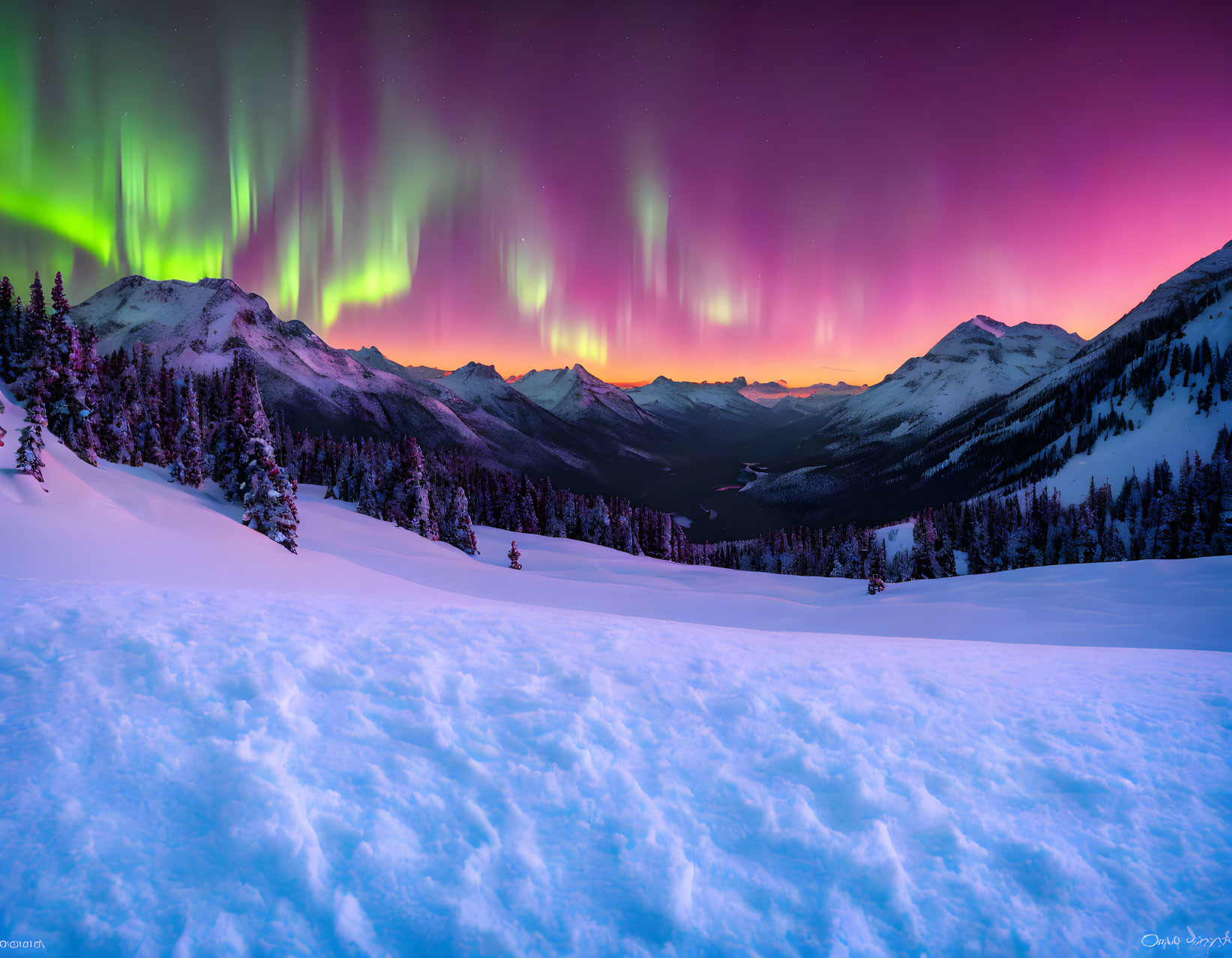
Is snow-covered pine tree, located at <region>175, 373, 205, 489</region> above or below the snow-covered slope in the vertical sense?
below

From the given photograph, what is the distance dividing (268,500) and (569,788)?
2721 cm

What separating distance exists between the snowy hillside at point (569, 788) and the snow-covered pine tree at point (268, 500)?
19752 millimetres

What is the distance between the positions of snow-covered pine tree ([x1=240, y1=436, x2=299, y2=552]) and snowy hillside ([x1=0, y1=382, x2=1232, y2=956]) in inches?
778

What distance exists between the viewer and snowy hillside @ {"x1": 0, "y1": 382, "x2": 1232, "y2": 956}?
2.99m

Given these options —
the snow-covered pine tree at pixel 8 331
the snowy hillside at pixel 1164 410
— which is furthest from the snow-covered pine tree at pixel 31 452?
the snowy hillside at pixel 1164 410

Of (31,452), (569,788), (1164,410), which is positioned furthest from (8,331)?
(1164,410)

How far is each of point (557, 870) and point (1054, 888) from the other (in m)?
3.17

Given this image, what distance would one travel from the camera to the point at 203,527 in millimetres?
19188

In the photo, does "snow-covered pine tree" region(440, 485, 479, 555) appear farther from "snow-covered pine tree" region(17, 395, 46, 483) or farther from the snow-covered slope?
the snow-covered slope

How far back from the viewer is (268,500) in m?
25.3

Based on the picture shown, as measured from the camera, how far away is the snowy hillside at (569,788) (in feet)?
9.80

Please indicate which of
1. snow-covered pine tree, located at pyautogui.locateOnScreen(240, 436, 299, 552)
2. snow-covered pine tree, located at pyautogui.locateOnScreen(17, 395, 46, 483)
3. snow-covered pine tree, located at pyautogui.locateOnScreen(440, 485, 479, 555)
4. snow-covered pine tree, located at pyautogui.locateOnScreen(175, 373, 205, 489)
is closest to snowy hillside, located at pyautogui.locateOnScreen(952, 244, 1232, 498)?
snow-covered pine tree, located at pyautogui.locateOnScreen(440, 485, 479, 555)

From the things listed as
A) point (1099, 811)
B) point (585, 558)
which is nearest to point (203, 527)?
point (1099, 811)

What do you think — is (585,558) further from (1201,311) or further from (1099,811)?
(1201,311)
